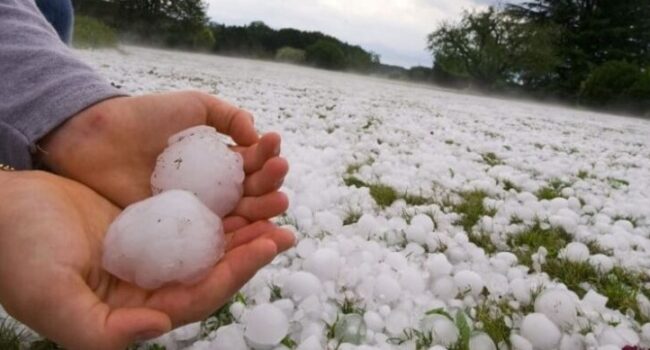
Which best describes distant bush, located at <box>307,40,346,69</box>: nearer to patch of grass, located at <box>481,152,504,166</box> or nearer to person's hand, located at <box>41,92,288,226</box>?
patch of grass, located at <box>481,152,504,166</box>

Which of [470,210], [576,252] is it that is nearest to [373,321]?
[576,252]

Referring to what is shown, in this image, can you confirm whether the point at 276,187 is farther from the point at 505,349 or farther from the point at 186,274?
the point at 505,349

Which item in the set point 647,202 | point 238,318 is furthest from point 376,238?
point 647,202

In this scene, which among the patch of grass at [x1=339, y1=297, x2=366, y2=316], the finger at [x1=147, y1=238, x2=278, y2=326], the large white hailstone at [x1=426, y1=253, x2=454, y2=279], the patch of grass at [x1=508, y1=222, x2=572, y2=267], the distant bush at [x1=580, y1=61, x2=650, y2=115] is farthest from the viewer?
the distant bush at [x1=580, y1=61, x2=650, y2=115]

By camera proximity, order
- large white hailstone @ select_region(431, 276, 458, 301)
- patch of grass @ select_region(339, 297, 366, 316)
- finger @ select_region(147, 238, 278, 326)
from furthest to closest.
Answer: large white hailstone @ select_region(431, 276, 458, 301) → patch of grass @ select_region(339, 297, 366, 316) → finger @ select_region(147, 238, 278, 326)

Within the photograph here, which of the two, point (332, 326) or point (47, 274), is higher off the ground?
point (47, 274)

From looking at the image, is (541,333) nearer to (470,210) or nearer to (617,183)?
(470,210)

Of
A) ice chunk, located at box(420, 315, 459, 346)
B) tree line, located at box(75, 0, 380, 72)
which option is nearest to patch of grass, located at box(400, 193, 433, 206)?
ice chunk, located at box(420, 315, 459, 346)
